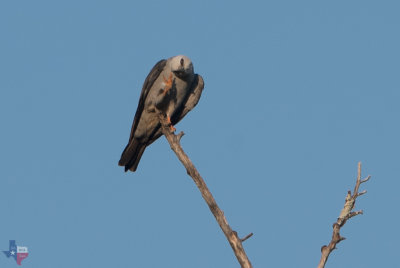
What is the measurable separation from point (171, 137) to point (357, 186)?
10.5 ft

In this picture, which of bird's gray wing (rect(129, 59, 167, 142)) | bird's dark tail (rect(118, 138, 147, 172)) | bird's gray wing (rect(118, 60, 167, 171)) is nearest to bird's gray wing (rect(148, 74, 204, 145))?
bird's dark tail (rect(118, 138, 147, 172))

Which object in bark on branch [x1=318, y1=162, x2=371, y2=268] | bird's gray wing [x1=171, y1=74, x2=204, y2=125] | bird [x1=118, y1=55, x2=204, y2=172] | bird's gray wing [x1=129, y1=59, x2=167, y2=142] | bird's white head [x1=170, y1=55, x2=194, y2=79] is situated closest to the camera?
bark on branch [x1=318, y1=162, x2=371, y2=268]

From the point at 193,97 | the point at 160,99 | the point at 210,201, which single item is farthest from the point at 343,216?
the point at 193,97

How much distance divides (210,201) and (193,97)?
177 inches

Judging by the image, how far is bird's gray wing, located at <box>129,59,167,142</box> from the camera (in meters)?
12.0

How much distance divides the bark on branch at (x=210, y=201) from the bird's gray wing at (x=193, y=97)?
8.02ft

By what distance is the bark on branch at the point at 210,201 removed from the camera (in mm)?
7533

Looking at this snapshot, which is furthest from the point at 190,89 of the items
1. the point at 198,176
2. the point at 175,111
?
the point at 198,176

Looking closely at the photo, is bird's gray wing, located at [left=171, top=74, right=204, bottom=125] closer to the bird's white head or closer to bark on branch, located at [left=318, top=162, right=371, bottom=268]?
the bird's white head

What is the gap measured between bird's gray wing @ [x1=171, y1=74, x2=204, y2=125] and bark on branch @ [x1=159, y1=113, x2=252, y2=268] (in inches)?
96.3

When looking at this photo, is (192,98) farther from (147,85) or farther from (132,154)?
(132,154)

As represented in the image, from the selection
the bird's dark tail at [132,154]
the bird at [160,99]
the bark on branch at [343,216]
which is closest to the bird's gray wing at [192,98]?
the bird at [160,99]

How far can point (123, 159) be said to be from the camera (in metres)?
12.0

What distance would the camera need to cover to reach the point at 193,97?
12.4 m
